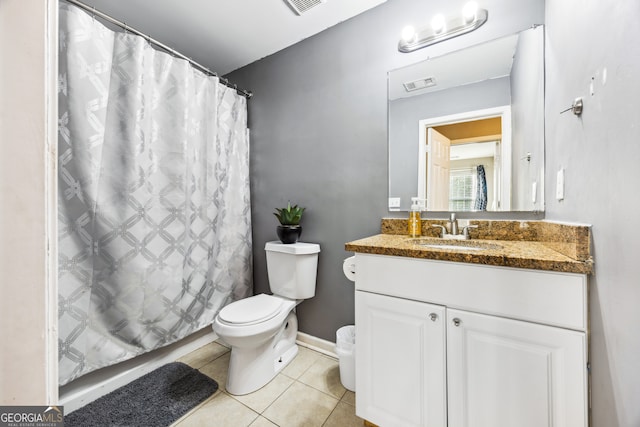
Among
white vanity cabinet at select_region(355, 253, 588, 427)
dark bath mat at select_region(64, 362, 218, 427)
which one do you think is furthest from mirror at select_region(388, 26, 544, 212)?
dark bath mat at select_region(64, 362, 218, 427)

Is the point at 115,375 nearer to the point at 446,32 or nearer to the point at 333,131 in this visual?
the point at 333,131

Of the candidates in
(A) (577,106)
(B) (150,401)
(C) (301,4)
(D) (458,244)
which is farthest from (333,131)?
(B) (150,401)

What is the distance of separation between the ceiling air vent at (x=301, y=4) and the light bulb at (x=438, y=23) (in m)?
0.66

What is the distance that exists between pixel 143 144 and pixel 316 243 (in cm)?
125

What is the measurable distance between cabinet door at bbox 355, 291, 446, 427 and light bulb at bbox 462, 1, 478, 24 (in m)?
1.47

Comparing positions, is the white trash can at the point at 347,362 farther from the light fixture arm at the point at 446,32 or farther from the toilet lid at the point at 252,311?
the light fixture arm at the point at 446,32

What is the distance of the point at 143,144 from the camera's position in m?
1.46

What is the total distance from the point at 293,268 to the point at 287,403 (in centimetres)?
74

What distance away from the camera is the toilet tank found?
168cm

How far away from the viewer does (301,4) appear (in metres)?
1.51

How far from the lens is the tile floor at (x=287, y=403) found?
1210 mm

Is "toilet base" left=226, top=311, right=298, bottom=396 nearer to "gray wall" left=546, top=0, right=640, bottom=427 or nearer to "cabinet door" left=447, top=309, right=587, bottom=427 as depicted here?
"cabinet door" left=447, top=309, right=587, bottom=427

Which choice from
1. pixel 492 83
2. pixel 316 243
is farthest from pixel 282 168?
pixel 492 83

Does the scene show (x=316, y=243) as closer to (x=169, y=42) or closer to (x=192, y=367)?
(x=192, y=367)
